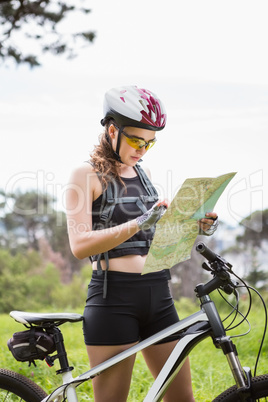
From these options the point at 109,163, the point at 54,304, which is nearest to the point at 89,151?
the point at 109,163

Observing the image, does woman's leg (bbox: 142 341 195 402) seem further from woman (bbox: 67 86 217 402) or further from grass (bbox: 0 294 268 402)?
grass (bbox: 0 294 268 402)

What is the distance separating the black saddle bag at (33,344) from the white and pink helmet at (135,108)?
3.29ft

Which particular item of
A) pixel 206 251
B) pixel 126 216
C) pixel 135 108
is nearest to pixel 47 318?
pixel 126 216

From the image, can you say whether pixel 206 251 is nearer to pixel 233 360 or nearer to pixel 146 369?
pixel 233 360

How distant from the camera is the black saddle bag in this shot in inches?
86.8

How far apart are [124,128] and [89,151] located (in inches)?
9.0

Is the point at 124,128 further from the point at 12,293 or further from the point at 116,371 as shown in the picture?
the point at 12,293

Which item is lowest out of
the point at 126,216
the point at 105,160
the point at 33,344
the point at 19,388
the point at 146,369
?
the point at 146,369

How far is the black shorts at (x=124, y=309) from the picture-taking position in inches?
83.4

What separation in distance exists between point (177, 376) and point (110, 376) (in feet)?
1.04

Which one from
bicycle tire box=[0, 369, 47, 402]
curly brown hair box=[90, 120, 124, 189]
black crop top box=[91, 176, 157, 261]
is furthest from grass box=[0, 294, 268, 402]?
curly brown hair box=[90, 120, 124, 189]

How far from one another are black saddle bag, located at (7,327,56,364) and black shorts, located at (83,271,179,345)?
0.18 meters

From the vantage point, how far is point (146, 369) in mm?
4207

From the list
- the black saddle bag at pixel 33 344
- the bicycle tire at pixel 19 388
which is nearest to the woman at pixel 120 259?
the black saddle bag at pixel 33 344
